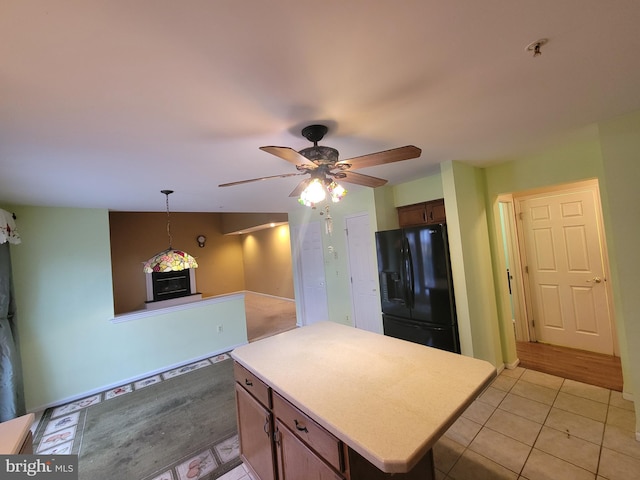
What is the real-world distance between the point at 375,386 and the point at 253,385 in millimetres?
777

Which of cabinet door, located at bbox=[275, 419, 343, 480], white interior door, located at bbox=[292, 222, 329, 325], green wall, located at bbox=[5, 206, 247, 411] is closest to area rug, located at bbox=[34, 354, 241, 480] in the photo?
green wall, located at bbox=[5, 206, 247, 411]

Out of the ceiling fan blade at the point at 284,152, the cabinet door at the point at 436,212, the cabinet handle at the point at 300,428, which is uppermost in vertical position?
the ceiling fan blade at the point at 284,152

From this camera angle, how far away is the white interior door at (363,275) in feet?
12.5

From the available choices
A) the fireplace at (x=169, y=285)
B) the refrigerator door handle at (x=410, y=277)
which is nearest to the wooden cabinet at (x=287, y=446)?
the refrigerator door handle at (x=410, y=277)


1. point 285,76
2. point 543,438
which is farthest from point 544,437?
point 285,76

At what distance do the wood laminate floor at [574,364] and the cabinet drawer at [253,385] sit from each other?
3139mm

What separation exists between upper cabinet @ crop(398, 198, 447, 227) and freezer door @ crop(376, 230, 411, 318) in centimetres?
54

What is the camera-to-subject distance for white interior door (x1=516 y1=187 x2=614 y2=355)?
9.96 feet

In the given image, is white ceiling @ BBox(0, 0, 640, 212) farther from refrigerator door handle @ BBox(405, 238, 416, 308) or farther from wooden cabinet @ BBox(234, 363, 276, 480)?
wooden cabinet @ BBox(234, 363, 276, 480)

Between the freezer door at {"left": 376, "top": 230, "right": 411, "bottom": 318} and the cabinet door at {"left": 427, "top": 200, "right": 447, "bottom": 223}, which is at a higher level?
the cabinet door at {"left": 427, "top": 200, "right": 447, "bottom": 223}

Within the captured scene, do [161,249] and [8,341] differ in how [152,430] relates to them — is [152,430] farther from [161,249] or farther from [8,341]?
[161,249]

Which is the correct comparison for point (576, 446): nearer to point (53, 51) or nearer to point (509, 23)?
point (509, 23)

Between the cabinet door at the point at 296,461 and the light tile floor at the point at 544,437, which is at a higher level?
the cabinet door at the point at 296,461

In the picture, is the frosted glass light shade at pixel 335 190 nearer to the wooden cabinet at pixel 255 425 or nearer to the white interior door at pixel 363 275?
the wooden cabinet at pixel 255 425
